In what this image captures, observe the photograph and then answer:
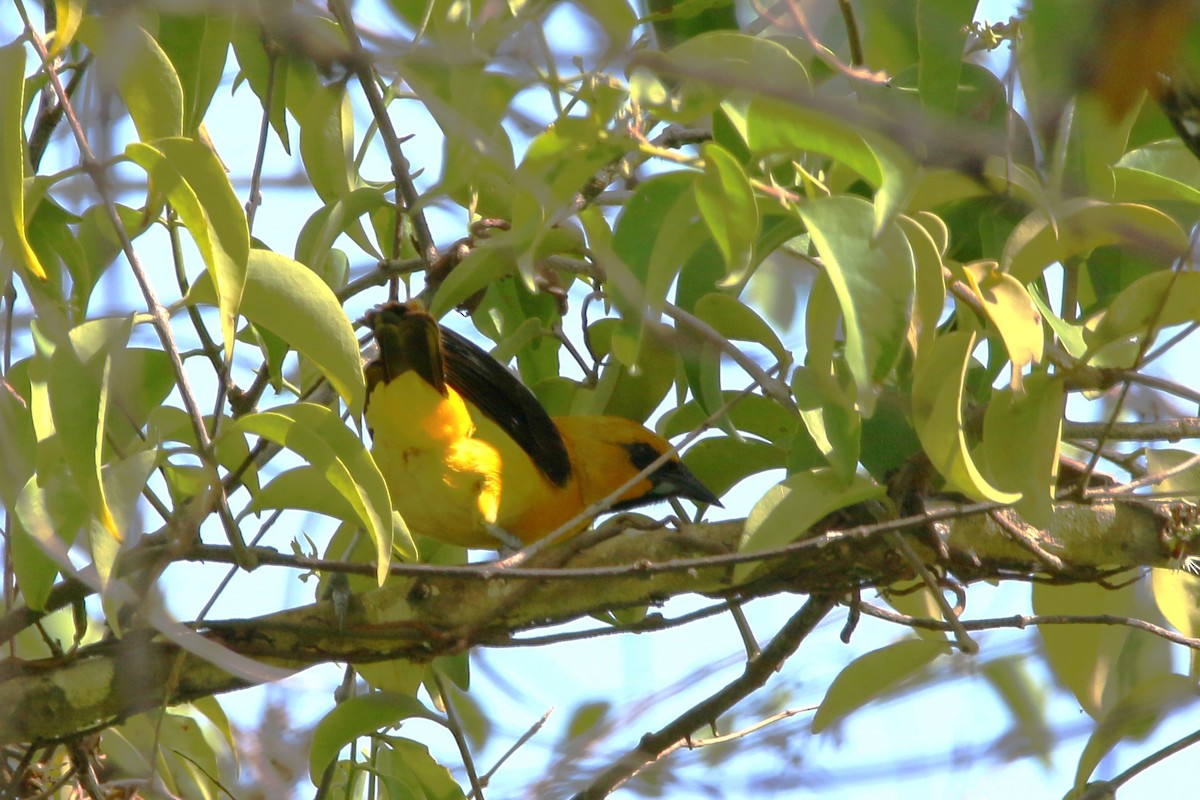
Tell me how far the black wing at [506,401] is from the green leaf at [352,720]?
0.75 metres

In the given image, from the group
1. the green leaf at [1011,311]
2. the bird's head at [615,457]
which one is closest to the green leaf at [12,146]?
the green leaf at [1011,311]

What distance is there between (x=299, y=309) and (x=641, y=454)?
201 cm

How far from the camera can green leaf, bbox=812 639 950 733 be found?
223cm

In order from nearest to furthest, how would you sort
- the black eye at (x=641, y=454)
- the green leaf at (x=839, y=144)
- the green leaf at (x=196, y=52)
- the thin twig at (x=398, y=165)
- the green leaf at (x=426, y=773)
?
the green leaf at (x=839, y=144)
the green leaf at (x=196, y=52)
the thin twig at (x=398, y=165)
the green leaf at (x=426, y=773)
the black eye at (x=641, y=454)

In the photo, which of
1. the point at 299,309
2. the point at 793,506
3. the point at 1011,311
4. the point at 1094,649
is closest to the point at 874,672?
the point at 1094,649

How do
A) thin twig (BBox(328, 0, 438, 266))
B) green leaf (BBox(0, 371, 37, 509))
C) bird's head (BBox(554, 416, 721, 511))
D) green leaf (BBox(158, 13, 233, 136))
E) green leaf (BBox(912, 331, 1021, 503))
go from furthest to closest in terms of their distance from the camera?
bird's head (BBox(554, 416, 721, 511)) → thin twig (BBox(328, 0, 438, 266)) → green leaf (BBox(158, 13, 233, 136)) → green leaf (BBox(0, 371, 37, 509)) → green leaf (BBox(912, 331, 1021, 503))

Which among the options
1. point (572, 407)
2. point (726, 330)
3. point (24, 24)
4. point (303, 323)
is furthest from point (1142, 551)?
point (24, 24)

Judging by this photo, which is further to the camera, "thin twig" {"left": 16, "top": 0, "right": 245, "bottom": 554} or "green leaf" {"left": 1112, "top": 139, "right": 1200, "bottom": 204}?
"green leaf" {"left": 1112, "top": 139, "right": 1200, "bottom": 204}

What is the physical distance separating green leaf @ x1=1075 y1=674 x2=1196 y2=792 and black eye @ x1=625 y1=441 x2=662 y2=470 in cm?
158

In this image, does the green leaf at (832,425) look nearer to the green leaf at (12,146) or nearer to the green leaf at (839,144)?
the green leaf at (839,144)

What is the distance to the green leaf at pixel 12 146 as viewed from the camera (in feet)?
4.60

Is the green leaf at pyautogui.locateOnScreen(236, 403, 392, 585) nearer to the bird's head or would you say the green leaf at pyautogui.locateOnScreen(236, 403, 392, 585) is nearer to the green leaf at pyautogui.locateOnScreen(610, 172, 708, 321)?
the green leaf at pyautogui.locateOnScreen(610, 172, 708, 321)

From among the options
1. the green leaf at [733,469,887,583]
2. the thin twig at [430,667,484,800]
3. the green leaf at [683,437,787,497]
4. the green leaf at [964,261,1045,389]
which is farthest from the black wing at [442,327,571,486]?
the green leaf at [964,261,1045,389]

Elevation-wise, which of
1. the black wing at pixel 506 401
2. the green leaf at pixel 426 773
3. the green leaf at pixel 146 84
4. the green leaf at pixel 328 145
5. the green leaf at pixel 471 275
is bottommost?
the green leaf at pixel 426 773
